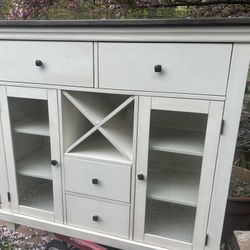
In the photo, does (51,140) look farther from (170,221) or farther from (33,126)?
(170,221)

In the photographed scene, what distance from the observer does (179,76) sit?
844mm

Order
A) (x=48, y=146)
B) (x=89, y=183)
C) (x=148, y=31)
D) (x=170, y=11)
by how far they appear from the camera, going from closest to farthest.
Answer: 1. (x=148, y=31)
2. (x=89, y=183)
3. (x=48, y=146)
4. (x=170, y=11)

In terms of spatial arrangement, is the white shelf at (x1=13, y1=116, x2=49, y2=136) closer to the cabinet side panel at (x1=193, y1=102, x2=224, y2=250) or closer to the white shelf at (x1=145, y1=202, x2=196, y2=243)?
the white shelf at (x1=145, y1=202, x2=196, y2=243)

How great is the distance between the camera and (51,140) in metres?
1.09

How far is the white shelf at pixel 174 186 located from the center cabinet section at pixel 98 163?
0.34 ft

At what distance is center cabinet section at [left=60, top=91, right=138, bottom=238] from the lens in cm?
103

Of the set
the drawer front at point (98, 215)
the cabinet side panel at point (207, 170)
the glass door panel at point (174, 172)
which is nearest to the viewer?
the cabinet side panel at point (207, 170)

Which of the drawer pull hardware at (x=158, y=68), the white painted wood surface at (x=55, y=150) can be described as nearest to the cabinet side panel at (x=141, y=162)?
the drawer pull hardware at (x=158, y=68)

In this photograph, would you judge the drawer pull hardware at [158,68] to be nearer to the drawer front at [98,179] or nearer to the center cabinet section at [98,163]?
the center cabinet section at [98,163]

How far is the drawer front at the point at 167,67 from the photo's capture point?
805mm

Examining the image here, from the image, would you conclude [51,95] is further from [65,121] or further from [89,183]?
[89,183]

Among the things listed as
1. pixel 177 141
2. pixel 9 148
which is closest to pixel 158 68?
pixel 177 141

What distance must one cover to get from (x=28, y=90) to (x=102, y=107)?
0.31m

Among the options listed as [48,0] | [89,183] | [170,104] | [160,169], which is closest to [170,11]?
[48,0]
